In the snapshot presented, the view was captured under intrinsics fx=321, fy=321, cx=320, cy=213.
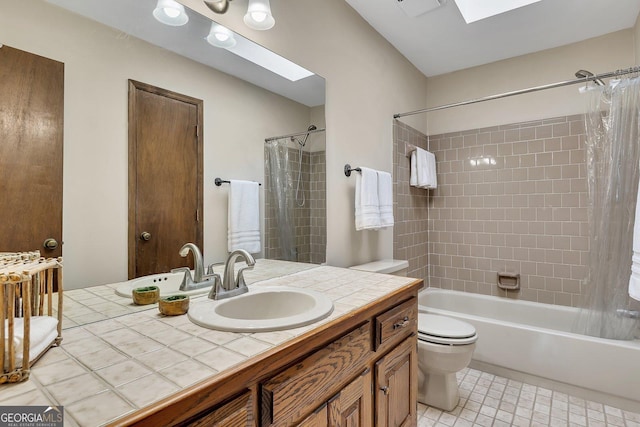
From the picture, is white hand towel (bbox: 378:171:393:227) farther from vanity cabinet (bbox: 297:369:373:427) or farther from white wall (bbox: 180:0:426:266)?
vanity cabinet (bbox: 297:369:373:427)

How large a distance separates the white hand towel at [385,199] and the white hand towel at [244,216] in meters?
0.95

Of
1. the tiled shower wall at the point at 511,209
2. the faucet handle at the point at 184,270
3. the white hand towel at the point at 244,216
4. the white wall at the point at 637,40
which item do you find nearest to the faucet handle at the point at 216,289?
the faucet handle at the point at 184,270

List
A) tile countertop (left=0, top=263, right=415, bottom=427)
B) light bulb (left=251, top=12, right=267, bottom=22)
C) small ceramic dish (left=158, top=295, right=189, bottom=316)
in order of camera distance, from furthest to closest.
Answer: light bulb (left=251, top=12, right=267, bottom=22), small ceramic dish (left=158, top=295, right=189, bottom=316), tile countertop (left=0, top=263, right=415, bottom=427)

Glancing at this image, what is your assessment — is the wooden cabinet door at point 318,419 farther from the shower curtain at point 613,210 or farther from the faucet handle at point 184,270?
the shower curtain at point 613,210

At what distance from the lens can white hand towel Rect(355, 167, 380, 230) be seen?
6.66 feet

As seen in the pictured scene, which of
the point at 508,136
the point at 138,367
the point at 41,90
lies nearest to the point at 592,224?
the point at 508,136

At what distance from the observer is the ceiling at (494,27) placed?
208 cm

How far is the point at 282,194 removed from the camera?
66.2 inches

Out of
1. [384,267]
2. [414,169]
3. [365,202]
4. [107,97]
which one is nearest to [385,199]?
[365,202]

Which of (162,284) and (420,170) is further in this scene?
(420,170)

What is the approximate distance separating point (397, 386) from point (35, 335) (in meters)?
1.17

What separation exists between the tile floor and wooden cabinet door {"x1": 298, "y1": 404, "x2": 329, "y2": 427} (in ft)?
3.85

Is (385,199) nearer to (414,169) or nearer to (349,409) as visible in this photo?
(414,169)

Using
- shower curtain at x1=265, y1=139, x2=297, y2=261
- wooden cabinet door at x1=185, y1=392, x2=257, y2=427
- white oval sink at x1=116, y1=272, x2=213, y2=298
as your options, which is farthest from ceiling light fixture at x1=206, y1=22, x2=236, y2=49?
wooden cabinet door at x1=185, y1=392, x2=257, y2=427
